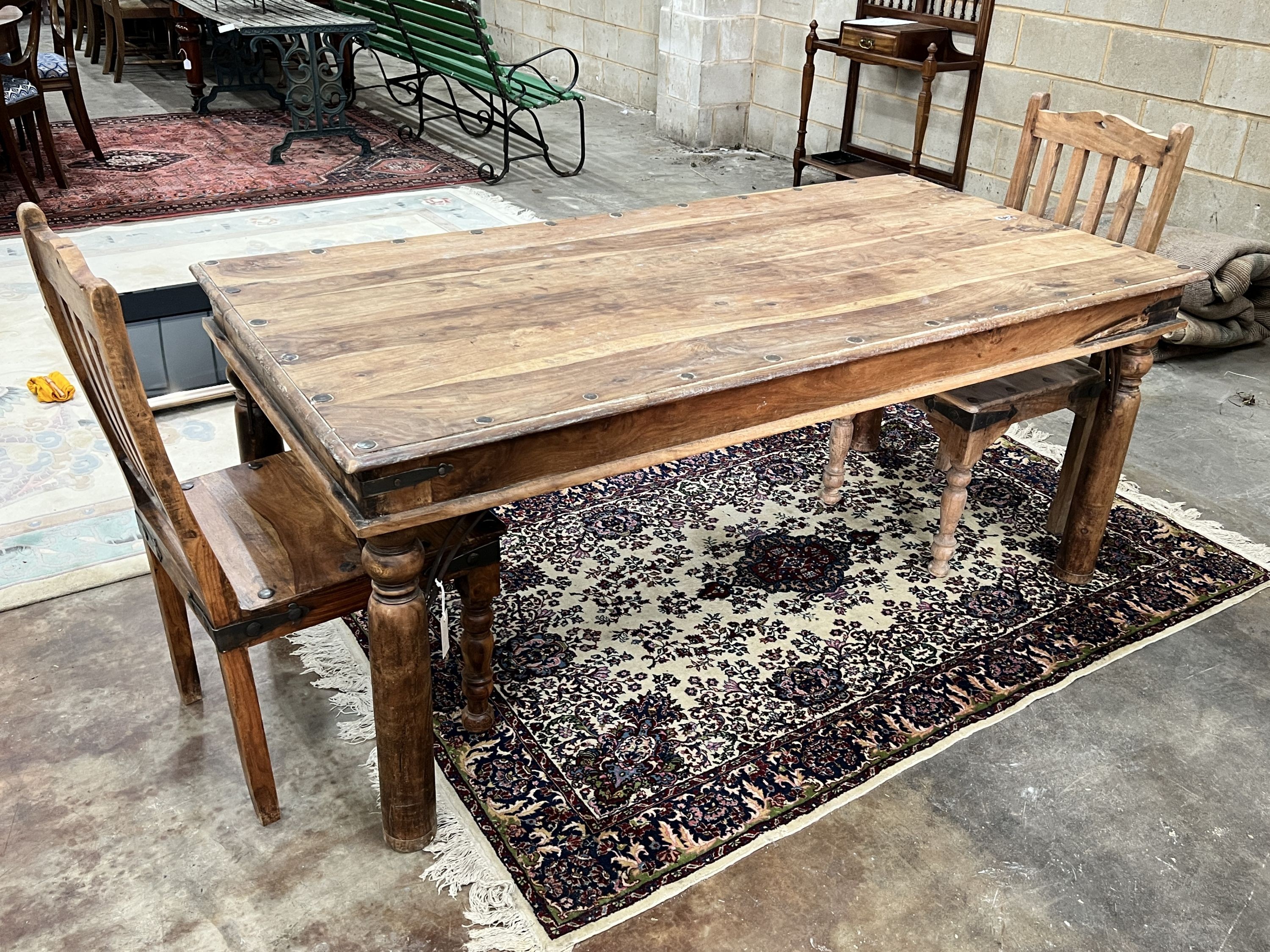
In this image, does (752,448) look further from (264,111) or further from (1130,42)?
(264,111)

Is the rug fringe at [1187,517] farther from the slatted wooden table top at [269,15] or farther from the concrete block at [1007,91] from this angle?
the slatted wooden table top at [269,15]

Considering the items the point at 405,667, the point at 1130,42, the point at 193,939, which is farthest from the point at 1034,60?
the point at 193,939

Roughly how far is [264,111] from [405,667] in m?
6.01

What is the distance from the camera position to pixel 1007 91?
188 inches

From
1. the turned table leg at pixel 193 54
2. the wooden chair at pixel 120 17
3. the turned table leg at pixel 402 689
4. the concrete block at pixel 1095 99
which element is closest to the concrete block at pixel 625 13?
the turned table leg at pixel 193 54

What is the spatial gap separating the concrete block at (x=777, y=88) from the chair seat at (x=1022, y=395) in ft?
12.4

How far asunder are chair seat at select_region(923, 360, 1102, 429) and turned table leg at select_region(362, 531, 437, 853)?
50.5 inches

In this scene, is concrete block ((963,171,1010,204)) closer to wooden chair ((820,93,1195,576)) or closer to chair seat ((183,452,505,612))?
wooden chair ((820,93,1195,576))

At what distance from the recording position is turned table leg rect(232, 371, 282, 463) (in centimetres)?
217

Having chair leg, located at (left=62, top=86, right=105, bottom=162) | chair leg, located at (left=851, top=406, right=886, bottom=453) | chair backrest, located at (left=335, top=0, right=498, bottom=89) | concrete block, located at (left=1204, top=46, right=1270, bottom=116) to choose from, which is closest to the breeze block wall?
concrete block, located at (left=1204, top=46, right=1270, bottom=116)

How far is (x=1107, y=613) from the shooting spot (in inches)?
97.1

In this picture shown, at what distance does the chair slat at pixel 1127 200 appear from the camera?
8.11 feet

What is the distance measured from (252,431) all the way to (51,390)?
4.64ft

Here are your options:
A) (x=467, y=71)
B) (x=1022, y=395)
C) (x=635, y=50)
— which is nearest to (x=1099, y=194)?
(x=1022, y=395)
